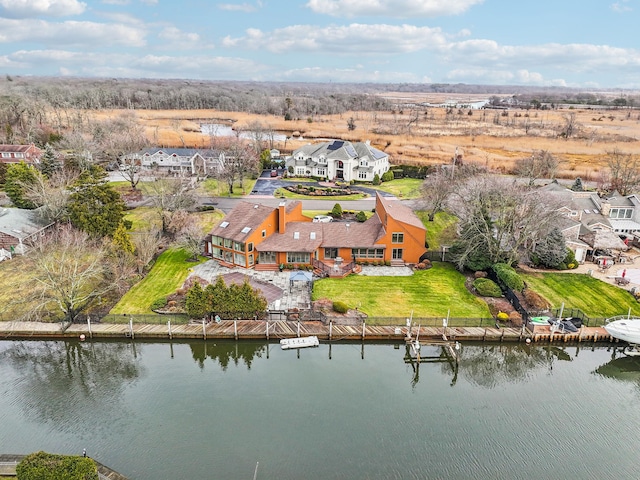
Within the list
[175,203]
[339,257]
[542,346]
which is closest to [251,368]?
[339,257]

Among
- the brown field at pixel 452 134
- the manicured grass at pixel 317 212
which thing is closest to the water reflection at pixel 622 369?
the manicured grass at pixel 317 212

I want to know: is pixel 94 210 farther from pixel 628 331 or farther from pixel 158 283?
pixel 628 331


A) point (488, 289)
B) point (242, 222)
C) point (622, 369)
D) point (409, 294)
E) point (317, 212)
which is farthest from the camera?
point (317, 212)

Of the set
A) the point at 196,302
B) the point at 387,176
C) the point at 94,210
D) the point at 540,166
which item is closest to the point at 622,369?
the point at 196,302

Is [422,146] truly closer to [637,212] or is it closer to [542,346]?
[637,212]

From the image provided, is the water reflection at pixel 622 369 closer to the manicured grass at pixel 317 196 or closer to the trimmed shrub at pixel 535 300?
the trimmed shrub at pixel 535 300

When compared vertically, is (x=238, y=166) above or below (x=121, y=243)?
above

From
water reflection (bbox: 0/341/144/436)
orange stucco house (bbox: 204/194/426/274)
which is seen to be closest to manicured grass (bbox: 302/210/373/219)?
orange stucco house (bbox: 204/194/426/274)
